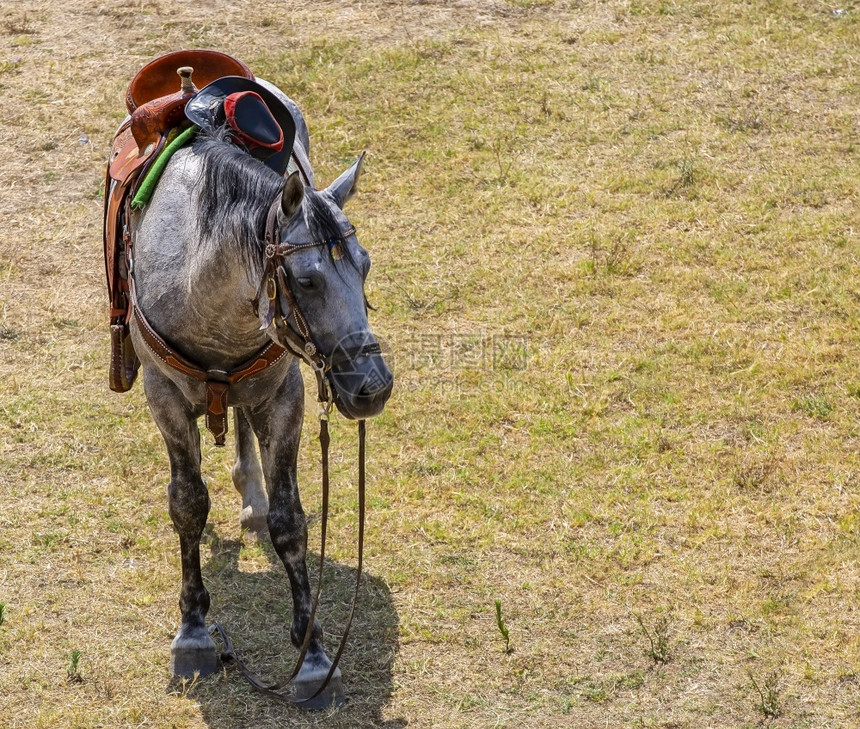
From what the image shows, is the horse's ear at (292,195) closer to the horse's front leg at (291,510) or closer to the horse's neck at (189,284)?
the horse's neck at (189,284)

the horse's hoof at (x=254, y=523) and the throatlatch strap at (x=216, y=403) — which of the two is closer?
the throatlatch strap at (x=216, y=403)

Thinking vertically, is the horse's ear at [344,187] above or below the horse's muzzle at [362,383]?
above

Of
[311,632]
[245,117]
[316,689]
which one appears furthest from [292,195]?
[316,689]

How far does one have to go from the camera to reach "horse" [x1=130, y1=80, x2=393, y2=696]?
4418 mm

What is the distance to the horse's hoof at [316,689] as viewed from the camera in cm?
536

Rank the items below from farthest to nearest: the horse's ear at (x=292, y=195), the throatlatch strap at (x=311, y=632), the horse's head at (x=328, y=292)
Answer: the throatlatch strap at (x=311, y=632), the horse's head at (x=328, y=292), the horse's ear at (x=292, y=195)

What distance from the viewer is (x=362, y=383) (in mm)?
4391

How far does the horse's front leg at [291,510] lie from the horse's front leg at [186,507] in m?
0.34

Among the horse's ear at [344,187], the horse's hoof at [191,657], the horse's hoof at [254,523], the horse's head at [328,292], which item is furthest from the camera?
the horse's hoof at [254,523]

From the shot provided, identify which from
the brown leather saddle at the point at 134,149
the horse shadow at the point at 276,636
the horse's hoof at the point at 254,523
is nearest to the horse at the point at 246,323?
the horse shadow at the point at 276,636

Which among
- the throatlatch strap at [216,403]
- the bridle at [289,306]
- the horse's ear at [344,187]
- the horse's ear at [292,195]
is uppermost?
the horse's ear at [292,195]

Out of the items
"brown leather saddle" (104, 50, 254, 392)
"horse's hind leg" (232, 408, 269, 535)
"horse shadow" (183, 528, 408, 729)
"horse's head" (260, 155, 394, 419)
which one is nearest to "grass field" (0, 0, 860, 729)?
"horse shadow" (183, 528, 408, 729)

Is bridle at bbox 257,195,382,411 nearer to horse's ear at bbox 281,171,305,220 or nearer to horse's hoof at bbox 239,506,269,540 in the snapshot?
horse's ear at bbox 281,171,305,220

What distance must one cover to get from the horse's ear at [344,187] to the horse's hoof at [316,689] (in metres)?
2.22
